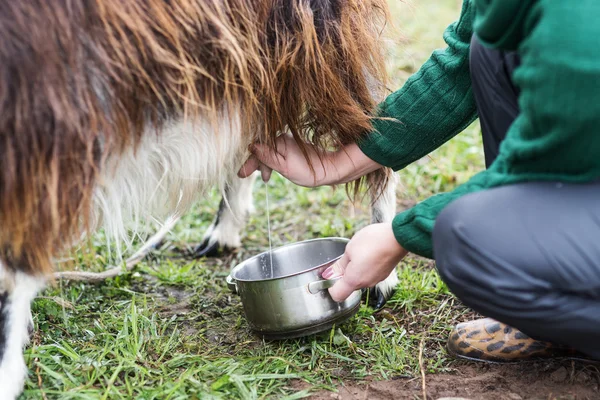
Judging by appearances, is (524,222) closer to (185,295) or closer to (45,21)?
(45,21)

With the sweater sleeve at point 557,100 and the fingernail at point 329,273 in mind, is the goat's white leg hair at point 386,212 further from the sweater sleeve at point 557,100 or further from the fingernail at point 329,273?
the sweater sleeve at point 557,100

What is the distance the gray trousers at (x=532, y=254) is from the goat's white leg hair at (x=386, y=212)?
848mm

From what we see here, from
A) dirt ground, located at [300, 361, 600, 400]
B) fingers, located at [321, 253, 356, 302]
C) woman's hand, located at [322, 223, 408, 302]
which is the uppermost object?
woman's hand, located at [322, 223, 408, 302]

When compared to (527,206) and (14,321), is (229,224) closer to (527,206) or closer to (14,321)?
(14,321)

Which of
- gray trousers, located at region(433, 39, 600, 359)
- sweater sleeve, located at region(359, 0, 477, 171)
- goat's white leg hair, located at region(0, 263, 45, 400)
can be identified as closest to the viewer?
gray trousers, located at region(433, 39, 600, 359)

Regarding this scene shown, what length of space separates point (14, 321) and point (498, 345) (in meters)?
1.42

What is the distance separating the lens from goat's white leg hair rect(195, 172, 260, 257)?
3148 mm

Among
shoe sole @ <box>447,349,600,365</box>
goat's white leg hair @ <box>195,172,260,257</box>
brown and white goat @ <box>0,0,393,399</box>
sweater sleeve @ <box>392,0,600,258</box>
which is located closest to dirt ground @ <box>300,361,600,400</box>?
shoe sole @ <box>447,349,600,365</box>

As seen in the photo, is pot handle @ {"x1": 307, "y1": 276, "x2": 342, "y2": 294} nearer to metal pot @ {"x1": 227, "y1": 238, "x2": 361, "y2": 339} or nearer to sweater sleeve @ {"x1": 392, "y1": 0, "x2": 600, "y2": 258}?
metal pot @ {"x1": 227, "y1": 238, "x2": 361, "y2": 339}

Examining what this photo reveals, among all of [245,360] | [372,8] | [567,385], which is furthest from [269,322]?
[372,8]

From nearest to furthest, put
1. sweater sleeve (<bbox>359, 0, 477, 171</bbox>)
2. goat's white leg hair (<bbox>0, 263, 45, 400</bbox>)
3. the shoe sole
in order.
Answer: goat's white leg hair (<bbox>0, 263, 45, 400</bbox>) < the shoe sole < sweater sleeve (<bbox>359, 0, 477, 171</bbox>)

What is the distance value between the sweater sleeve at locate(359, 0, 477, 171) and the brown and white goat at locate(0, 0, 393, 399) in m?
0.08

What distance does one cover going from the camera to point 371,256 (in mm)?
1941

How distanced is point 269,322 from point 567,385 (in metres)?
0.90
